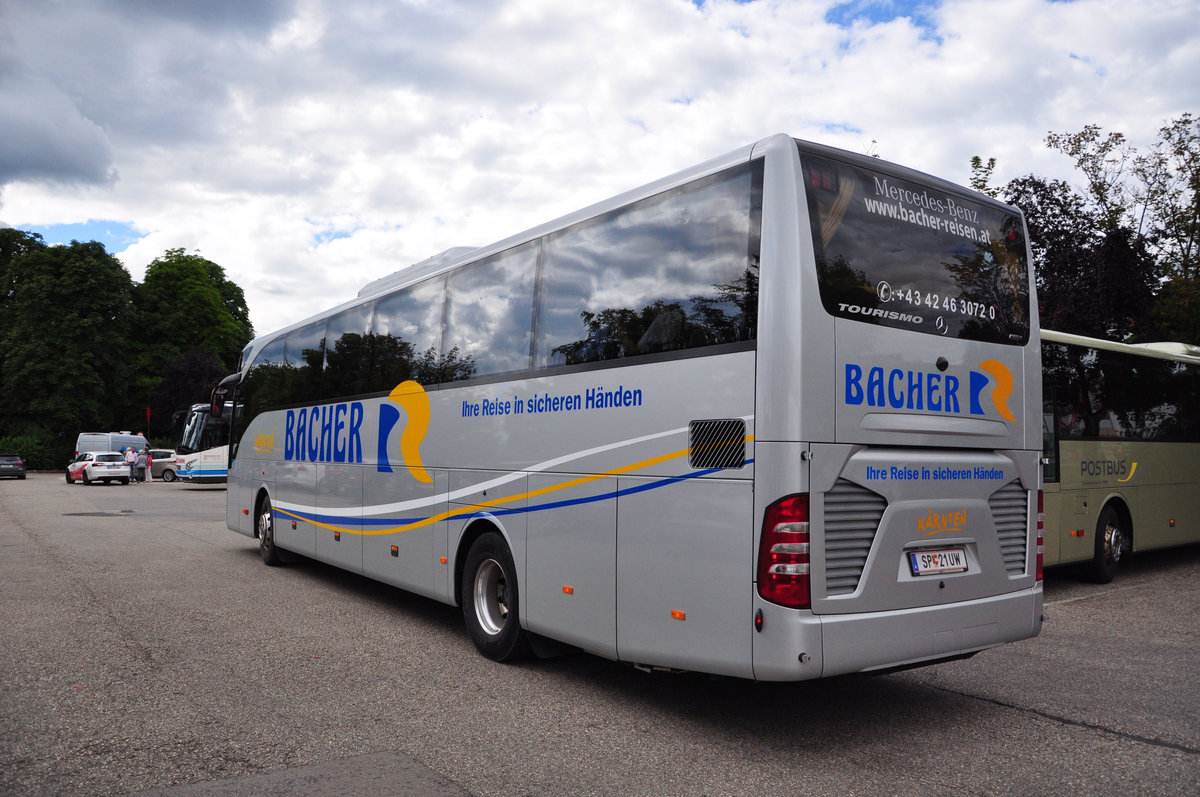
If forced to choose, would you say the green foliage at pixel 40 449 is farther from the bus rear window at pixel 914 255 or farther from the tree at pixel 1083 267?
the bus rear window at pixel 914 255

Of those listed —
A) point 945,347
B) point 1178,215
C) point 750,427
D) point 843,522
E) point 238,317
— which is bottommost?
point 843,522

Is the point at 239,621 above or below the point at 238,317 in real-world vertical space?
below

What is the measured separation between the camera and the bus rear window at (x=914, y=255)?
5.23 metres

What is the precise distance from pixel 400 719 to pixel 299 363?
7331mm

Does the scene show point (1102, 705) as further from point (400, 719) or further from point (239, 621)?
point (239, 621)

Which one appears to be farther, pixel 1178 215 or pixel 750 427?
pixel 1178 215

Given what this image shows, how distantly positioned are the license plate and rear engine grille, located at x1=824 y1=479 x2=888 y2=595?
0.39 m

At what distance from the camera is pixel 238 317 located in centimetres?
7312

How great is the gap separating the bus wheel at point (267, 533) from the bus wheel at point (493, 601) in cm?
597

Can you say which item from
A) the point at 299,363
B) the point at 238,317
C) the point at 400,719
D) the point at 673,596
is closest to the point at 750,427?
the point at 673,596

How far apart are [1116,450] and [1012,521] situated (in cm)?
698

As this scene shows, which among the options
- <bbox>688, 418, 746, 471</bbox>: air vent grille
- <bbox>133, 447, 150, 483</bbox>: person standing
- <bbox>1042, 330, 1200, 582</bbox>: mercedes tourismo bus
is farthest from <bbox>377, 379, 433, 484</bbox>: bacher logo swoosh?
<bbox>133, 447, 150, 483</bbox>: person standing

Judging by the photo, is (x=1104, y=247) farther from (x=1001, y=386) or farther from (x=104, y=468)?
(x=104, y=468)

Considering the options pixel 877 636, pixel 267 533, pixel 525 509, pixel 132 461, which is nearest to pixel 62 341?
pixel 132 461
